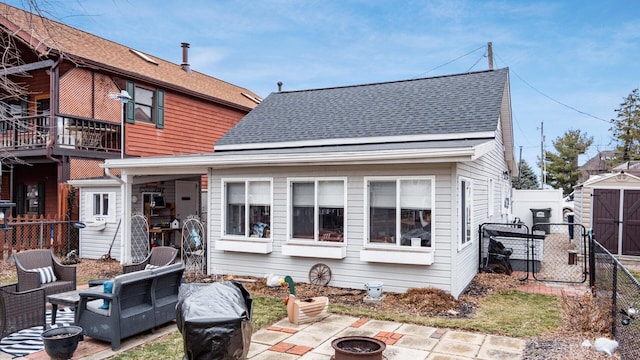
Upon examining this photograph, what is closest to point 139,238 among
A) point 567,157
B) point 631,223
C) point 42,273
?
point 42,273

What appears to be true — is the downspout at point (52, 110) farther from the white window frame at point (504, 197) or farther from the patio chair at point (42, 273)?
the white window frame at point (504, 197)

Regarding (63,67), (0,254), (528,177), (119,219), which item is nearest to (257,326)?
(119,219)

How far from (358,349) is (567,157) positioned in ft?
124

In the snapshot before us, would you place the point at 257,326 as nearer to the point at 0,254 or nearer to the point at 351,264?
the point at 351,264

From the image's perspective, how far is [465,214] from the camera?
7.92 meters

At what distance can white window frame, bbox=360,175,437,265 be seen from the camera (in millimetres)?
7168

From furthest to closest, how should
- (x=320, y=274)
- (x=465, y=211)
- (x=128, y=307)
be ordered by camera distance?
(x=320, y=274)
(x=465, y=211)
(x=128, y=307)

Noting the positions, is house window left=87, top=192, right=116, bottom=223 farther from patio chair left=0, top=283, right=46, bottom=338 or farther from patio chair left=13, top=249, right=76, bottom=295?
patio chair left=0, top=283, right=46, bottom=338

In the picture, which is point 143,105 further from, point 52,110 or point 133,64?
point 52,110

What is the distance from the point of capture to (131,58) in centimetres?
1568

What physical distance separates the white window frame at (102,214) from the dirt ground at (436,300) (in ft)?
6.68

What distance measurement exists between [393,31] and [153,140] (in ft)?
41.5

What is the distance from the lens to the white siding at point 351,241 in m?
7.16

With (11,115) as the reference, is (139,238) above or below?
below
